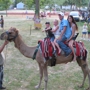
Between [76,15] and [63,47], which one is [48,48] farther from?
[76,15]

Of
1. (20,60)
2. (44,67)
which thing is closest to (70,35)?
(44,67)

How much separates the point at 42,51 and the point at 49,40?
14.6 inches

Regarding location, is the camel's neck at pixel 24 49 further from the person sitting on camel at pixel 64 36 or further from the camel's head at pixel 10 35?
the person sitting on camel at pixel 64 36

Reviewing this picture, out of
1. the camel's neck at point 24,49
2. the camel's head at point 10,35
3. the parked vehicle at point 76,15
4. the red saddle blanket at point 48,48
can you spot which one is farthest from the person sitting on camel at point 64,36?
the parked vehicle at point 76,15

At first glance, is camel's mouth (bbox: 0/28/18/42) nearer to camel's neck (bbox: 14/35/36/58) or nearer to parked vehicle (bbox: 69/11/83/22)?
camel's neck (bbox: 14/35/36/58)

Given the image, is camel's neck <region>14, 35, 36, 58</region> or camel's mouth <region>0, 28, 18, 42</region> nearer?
camel's mouth <region>0, 28, 18, 42</region>

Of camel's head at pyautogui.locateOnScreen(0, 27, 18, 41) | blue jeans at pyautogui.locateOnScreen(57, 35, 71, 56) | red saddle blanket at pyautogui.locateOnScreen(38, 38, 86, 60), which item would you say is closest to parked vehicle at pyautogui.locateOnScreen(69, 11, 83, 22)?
red saddle blanket at pyautogui.locateOnScreen(38, 38, 86, 60)

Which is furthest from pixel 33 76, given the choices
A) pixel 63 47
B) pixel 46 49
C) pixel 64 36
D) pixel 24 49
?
pixel 64 36

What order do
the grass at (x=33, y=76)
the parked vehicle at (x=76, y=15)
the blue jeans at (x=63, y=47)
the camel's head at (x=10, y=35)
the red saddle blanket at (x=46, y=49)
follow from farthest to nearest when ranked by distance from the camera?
1. the parked vehicle at (x=76, y=15)
2. the grass at (x=33, y=76)
3. the blue jeans at (x=63, y=47)
4. the red saddle blanket at (x=46, y=49)
5. the camel's head at (x=10, y=35)

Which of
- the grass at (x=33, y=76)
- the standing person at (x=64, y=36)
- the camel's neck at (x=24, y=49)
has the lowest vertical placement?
the grass at (x=33, y=76)

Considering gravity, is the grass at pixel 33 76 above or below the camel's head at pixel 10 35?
below

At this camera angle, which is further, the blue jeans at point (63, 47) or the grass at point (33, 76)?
the grass at point (33, 76)

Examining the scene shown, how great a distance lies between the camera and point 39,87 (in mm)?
6516

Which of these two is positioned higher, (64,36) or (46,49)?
(64,36)
